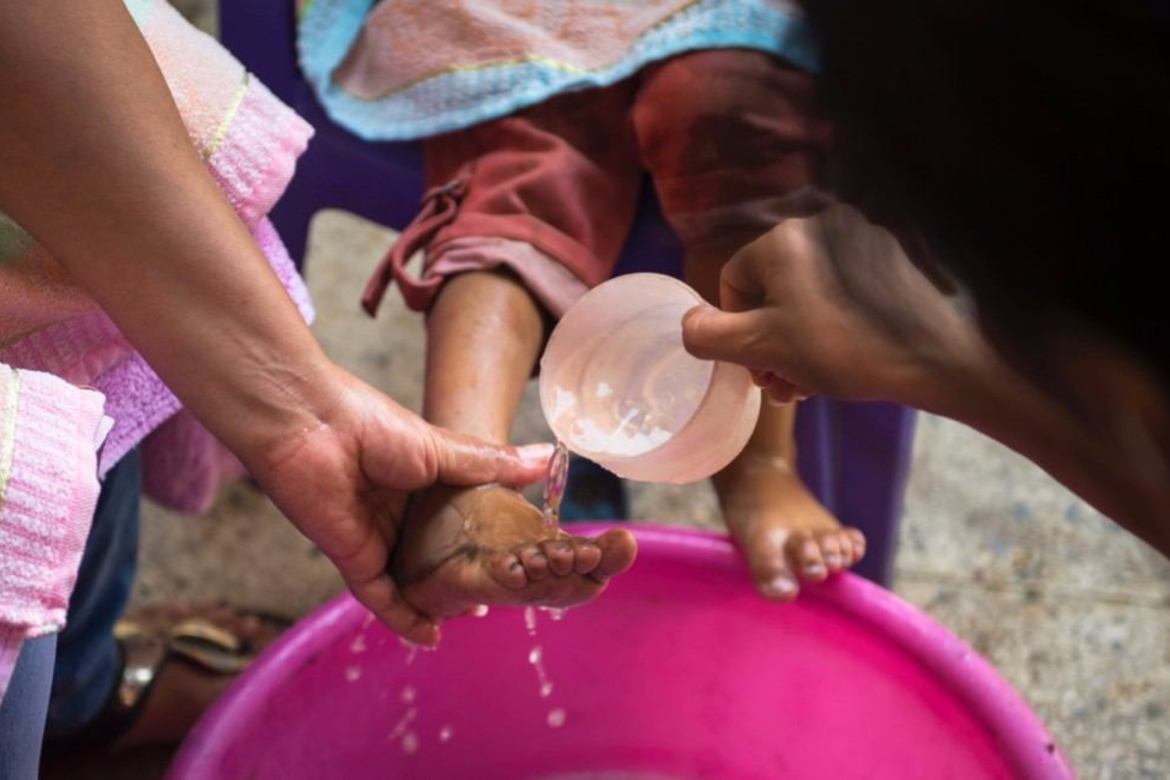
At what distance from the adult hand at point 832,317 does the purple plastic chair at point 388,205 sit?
1.05 feet

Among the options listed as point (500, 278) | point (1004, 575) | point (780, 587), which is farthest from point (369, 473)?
point (1004, 575)

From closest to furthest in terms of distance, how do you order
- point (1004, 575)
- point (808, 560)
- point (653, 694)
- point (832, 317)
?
1. point (832, 317)
2. point (808, 560)
3. point (653, 694)
4. point (1004, 575)

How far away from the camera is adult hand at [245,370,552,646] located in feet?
2.16

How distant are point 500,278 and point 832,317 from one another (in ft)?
1.15

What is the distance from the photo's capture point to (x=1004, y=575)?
1.12 meters

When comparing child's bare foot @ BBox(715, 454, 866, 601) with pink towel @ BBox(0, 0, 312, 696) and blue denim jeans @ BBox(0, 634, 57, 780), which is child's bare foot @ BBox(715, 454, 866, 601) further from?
blue denim jeans @ BBox(0, 634, 57, 780)

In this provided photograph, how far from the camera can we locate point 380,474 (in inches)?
27.2

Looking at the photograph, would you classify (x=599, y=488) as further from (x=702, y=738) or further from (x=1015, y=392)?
(x=1015, y=392)

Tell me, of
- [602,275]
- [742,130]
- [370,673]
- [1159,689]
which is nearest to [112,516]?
[370,673]

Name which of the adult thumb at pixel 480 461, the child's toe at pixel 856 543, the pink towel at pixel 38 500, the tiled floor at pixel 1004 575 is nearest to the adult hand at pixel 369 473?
the adult thumb at pixel 480 461

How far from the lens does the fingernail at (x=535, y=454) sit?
74 centimetres

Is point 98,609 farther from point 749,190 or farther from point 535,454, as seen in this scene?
point 749,190

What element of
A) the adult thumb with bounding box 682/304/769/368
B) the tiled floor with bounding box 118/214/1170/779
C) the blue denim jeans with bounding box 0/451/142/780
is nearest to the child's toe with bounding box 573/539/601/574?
the adult thumb with bounding box 682/304/769/368

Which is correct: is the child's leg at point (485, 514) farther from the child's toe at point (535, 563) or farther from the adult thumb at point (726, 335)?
the adult thumb at point (726, 335)
